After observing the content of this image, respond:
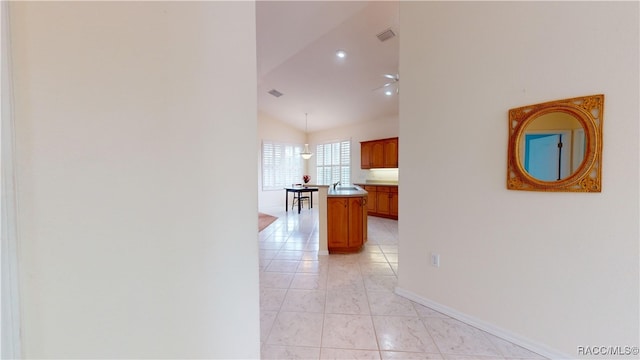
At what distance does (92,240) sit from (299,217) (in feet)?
20.4

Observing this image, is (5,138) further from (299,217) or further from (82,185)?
(299,217)

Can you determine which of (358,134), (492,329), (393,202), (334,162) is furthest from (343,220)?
(334,162)

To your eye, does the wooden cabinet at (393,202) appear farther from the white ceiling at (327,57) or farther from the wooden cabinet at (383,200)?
the white ceiling at (327,57)

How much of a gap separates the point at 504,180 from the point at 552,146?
1.19 feet

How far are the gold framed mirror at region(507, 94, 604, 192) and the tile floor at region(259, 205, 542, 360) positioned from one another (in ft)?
4.09

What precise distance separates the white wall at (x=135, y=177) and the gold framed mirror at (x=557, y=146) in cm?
195

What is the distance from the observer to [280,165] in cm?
855

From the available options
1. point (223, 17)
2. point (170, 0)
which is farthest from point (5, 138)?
point (223, 17)

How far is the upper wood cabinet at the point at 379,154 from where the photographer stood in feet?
20.5

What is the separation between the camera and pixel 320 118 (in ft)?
25.3

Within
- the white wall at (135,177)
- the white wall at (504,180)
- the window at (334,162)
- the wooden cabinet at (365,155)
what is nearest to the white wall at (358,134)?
the window at (334,162)

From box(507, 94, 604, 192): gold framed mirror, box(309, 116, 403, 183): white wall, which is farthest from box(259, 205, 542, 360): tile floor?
box(309, 116, 403, 183): white wall

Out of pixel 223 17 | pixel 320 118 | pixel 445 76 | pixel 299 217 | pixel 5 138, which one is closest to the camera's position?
pixel 5 138

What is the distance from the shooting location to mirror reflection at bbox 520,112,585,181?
1.59 meters
